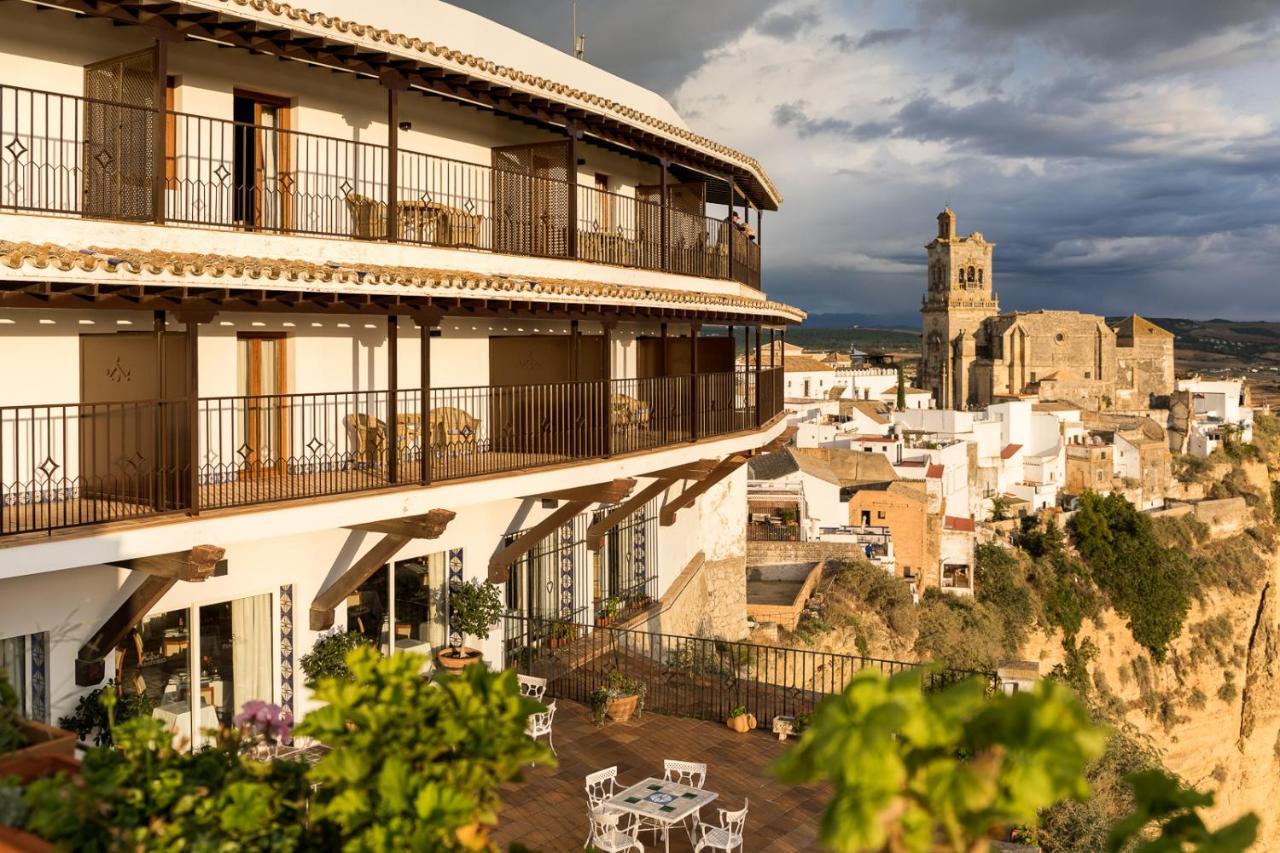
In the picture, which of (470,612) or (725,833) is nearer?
(725,833)

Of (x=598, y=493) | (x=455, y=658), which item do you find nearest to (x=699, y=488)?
(x=598, y=493)

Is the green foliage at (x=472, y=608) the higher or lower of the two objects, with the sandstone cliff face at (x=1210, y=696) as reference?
higher

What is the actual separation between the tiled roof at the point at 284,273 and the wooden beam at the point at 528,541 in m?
3.16

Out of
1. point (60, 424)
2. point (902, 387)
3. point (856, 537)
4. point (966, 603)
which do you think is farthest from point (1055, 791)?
point (902, 387)

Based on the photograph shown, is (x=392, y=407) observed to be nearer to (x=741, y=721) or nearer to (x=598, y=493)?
(x=598, y=493)

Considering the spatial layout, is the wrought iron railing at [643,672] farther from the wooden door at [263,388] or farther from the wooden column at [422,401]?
the wooden door at [263,388]

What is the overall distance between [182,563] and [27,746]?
4.01 metres

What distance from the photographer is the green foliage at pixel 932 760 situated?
3.04 m

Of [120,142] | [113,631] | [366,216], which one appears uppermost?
[120,142]

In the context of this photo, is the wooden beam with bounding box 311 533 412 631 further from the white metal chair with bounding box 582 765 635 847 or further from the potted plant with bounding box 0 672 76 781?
the potted plant with bounding box 0 672 76 781

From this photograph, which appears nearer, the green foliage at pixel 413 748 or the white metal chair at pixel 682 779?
the green foliage at pixel 413 748

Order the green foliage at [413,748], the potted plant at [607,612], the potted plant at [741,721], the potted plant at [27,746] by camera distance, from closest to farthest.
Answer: the green foliage at [413,748] < the potted plant at [27,746] < the potted plant at [741,721] < the potted plant at [607,612]

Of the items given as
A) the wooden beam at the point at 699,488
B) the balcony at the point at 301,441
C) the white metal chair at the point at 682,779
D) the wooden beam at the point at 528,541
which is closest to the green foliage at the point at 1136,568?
the wooden beam at the point at 699,488

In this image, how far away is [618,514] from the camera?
1712cm
